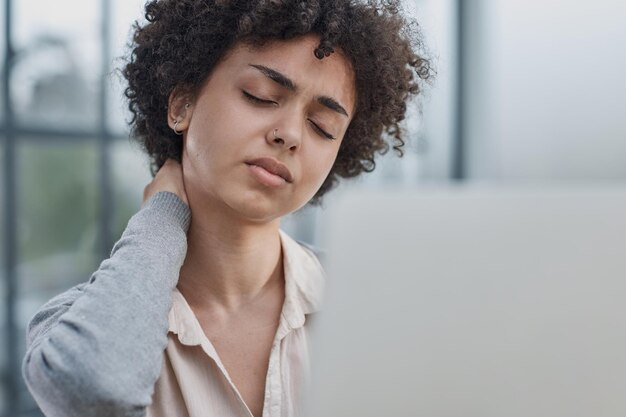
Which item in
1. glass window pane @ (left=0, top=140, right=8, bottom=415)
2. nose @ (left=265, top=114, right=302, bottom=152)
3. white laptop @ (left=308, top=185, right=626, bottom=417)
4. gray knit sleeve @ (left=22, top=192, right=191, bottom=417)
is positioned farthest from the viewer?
glass window pane @ (left=0, top=140, right=8, bottom=415)

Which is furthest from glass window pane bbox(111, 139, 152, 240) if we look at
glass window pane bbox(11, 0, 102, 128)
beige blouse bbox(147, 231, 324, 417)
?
beige blouse bbox(147, 231, 324, 417)

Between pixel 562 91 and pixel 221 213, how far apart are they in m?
3.31

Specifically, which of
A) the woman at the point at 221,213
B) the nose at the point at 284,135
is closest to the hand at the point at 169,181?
the woman at the point at 221,213

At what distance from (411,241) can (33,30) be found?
2664 millimetres

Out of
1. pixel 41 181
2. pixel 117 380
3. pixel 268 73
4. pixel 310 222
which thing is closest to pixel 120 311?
pixel 117 380

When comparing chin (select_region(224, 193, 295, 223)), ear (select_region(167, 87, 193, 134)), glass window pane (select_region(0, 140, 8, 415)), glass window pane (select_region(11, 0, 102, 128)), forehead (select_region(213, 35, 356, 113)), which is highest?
glass window pane (select_region(11, 0, 102, 128))

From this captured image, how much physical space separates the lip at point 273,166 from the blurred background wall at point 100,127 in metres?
0.46

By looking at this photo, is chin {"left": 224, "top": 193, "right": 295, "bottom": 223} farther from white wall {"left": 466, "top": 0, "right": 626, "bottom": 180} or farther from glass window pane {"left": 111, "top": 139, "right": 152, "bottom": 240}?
white wall {"left": 466, "top": 0, "right": 626, "bottom": 180}

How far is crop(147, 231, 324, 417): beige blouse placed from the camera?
1092 mm

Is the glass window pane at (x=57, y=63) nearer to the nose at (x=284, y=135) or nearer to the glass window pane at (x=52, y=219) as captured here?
the glass window pane at (x=52, y=219)

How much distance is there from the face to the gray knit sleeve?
0.12 metres

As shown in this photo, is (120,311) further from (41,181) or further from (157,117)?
(41,181)

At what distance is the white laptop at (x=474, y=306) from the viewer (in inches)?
21.2

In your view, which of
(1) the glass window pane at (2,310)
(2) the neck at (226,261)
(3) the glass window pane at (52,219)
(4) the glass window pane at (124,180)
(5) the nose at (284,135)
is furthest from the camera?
(4) the glass window pane at (124,180)
